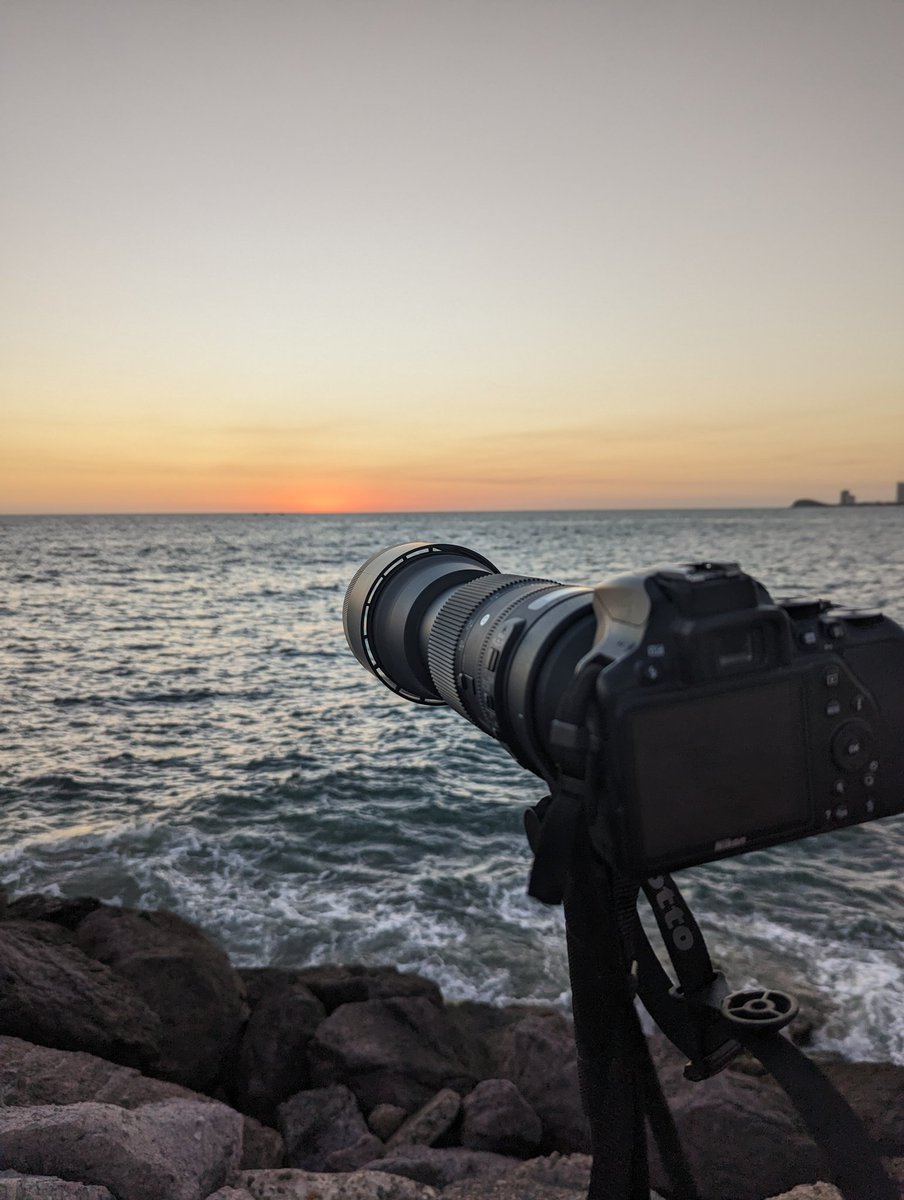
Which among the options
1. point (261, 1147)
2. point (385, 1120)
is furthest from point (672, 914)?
point (385, 1120)

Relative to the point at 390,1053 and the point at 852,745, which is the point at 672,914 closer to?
the point at 852,745

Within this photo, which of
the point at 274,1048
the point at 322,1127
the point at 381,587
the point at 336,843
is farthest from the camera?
the point at 336,843

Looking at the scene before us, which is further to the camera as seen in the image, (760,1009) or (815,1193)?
(815,1193)

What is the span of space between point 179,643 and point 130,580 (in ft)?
63.2

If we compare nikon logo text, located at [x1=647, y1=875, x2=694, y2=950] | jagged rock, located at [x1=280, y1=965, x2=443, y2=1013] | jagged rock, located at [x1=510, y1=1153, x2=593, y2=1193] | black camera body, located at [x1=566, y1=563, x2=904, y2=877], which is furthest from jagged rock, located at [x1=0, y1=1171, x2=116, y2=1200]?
jagged rock, located at [x1=280, y1=965, x2=443, y2=1013]

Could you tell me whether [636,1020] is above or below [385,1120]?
above

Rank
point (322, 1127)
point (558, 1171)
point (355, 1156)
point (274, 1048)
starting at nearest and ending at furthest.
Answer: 1. point (558, 1171)
2. point (355, 1156)
3. point (322, 1127)
4. point (274, 1048)

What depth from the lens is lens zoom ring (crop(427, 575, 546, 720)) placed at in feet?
8.47

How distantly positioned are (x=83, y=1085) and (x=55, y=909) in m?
2.45

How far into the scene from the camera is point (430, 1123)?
425cm

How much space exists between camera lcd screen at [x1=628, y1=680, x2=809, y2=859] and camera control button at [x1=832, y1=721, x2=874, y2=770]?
9cm

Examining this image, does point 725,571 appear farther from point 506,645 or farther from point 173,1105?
point 173,1105

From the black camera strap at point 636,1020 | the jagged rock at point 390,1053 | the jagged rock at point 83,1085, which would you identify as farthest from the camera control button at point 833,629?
the jagged rock at point 390,1053

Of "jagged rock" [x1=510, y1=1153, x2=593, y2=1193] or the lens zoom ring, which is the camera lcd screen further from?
"jagged rock" [x1=510, y1=1153, x2=593, y2=1193]
